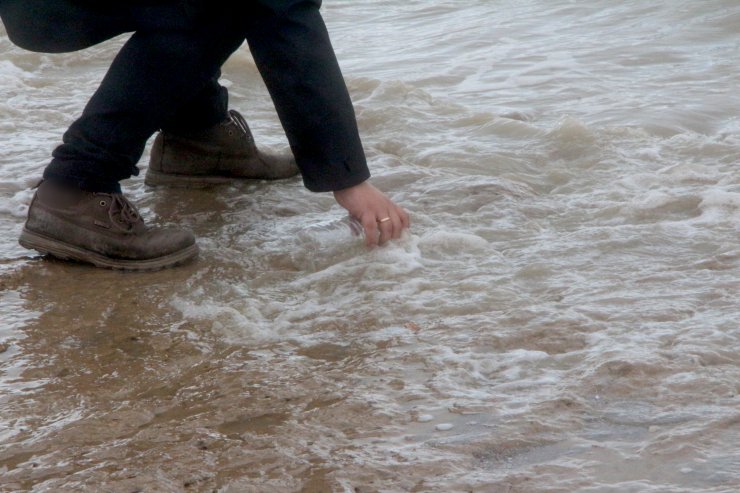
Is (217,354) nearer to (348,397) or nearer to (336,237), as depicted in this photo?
(348,397)

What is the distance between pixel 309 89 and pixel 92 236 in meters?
0.76

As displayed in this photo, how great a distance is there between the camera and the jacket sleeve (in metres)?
2.58

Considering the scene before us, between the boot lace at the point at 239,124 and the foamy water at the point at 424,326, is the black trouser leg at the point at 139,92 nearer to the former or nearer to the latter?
the foamy water at the point at 424,326

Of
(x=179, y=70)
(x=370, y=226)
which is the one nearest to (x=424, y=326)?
(x=370, y=226)

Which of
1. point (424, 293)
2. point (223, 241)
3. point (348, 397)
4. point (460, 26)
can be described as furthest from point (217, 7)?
point (460, 26)

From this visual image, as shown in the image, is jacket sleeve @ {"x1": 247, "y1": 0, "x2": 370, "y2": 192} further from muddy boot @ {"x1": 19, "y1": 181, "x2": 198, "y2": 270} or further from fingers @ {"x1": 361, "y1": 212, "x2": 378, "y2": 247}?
muddy boot @ {"x1": 19, "y1": 181, "x2": 198, "y2": 270}

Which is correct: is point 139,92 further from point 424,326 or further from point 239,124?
point 424,326

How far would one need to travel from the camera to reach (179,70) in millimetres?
2701

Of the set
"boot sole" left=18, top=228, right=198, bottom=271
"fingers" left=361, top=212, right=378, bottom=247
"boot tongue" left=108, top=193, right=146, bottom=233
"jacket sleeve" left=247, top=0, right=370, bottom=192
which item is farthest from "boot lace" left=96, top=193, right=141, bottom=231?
"fingers" left=361, top=212, right=378, bottom=247

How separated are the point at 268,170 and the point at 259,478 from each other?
1.93 meters

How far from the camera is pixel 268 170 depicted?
354cm

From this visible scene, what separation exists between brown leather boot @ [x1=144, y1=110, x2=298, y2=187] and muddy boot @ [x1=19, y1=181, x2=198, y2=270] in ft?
2.13

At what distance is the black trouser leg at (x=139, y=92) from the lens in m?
2.68

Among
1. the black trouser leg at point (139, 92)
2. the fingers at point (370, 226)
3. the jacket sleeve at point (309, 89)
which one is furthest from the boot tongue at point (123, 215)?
the fingers at point (370, 226)
